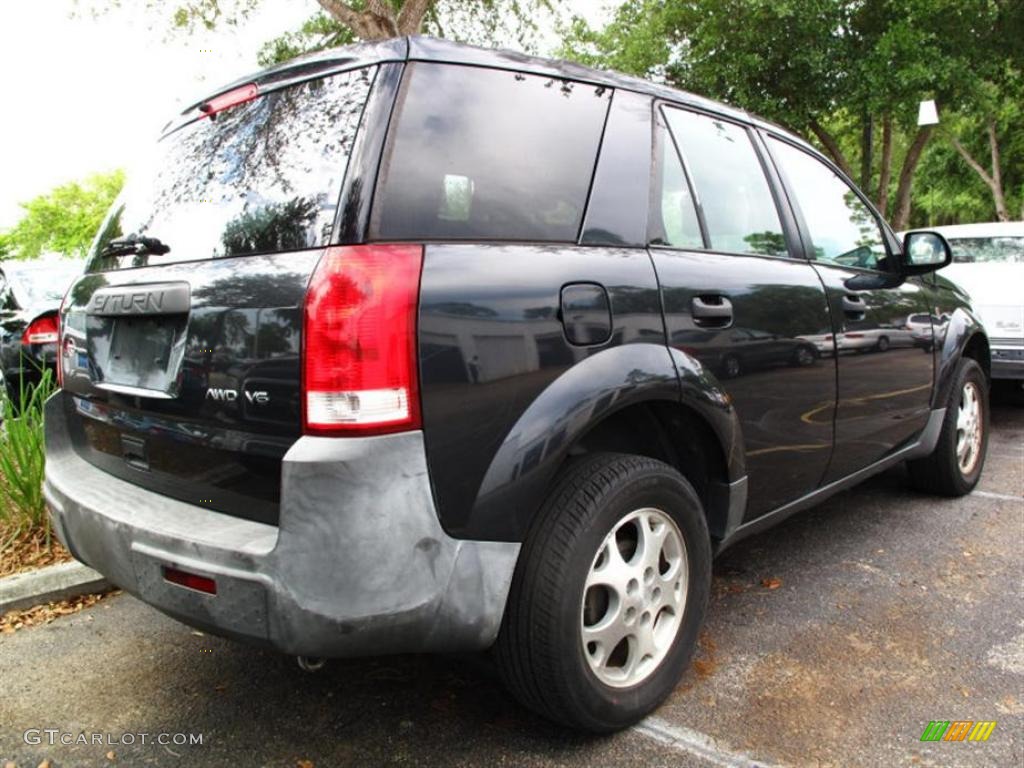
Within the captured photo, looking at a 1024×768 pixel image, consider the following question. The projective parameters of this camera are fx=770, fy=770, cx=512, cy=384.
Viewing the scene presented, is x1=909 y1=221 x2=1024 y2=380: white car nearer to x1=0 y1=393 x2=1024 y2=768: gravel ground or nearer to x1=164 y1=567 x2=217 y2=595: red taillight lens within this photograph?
x1=0 y1=393 x2=1024 y2=768: gravel ground

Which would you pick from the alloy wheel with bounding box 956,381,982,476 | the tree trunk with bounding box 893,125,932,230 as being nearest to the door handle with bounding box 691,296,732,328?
the alloy wheel with bounding box 956,381,982,476

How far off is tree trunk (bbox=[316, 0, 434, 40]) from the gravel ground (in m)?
7.76

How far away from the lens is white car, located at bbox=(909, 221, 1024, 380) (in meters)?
6.18

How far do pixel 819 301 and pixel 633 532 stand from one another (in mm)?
1284

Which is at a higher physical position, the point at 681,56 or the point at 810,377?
the point at 681,56

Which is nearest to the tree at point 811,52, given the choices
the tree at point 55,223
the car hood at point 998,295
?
the car hood at point 998,295

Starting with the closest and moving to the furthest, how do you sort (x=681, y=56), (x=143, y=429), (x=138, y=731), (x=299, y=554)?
1. (x=299, y=554)
2. (x=143, y=429)
3. (x=138, y=731)
4. (x=681, y=56)

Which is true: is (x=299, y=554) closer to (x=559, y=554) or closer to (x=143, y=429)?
(x=559, y=554)

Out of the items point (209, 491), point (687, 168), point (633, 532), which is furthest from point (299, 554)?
point (687, 168)

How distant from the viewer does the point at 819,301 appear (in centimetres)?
287

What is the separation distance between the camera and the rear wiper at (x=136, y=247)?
2.17 metres

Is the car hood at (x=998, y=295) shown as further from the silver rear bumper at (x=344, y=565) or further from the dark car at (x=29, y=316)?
the dark car at (x=29, y=316)

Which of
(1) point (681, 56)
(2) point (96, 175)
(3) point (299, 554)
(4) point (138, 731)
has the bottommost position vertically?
(4) point (138, 731)

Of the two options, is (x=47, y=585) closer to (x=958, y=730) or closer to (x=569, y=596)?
(x=569, y=596)
